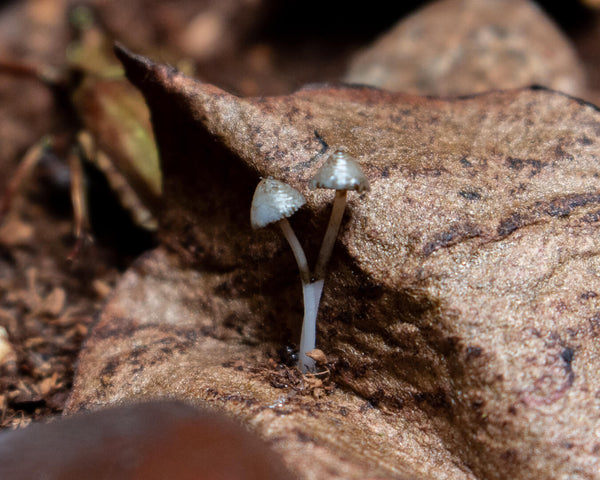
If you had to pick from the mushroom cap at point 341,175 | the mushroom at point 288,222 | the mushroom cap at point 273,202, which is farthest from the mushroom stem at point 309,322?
the mushroom cap at point 341,175

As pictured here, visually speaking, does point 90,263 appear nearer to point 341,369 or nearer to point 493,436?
point 341,369

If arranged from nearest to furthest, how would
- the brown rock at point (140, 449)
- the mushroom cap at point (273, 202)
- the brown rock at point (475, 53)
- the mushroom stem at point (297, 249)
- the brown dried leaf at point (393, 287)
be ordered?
the brown rock at point (140, 449), the brown dried leaf at point (393, 287), the mushroom cap at point (273, 202), the mushroom stem at point (297, 249), the brown rock at point (475, 53)

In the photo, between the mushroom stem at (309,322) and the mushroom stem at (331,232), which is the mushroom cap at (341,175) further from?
the mushroom stem at (309,322)

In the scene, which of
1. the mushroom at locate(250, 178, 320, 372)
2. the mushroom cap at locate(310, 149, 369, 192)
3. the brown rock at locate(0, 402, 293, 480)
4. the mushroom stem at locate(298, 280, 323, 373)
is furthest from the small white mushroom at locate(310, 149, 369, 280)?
the brown rock at locate(0, 402, 293, 480)

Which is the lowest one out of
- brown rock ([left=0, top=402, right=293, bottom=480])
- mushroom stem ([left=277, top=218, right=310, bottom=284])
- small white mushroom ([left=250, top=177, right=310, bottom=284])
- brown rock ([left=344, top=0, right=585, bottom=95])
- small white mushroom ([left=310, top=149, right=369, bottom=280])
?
brown rock ([left=0, top=402, right=293, bottom=480])

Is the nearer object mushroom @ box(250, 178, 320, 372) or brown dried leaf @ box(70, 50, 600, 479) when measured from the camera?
brown dried leaf @ box(70, 50, 600, 479)

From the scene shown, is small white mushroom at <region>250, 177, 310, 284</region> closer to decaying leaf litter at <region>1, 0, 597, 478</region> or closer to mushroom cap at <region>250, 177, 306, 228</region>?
mushroom cap at <region>250, 177, 306, 228</region>

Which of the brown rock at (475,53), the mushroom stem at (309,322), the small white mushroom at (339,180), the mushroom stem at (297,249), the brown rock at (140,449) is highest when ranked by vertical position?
the brown rock at (475,53)
